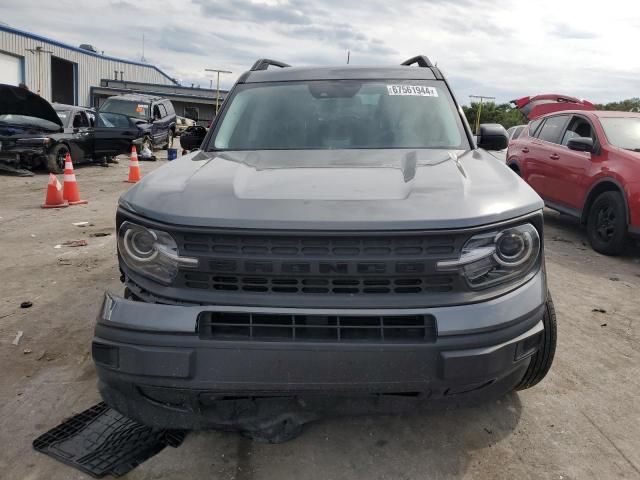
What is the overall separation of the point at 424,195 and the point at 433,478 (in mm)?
1212

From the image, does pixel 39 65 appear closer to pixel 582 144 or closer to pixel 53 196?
pixel 53 196

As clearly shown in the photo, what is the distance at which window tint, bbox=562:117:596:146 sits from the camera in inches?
278

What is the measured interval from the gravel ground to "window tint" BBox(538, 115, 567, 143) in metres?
3.72

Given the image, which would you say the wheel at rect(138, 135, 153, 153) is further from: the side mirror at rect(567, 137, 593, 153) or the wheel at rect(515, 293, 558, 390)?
the wheel at rect(515, 293, 558, 390)

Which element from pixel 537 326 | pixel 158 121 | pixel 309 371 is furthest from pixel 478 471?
pixel 158 121

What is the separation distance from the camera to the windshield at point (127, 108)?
1827cm

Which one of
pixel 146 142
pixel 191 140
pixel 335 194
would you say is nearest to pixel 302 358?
pixel 335 194

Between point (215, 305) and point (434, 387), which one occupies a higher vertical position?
point (215, 305)

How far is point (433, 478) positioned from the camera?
234cm

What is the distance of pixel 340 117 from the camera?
11.5 feet

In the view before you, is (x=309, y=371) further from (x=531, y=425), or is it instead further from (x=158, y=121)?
(x=158, y=121)

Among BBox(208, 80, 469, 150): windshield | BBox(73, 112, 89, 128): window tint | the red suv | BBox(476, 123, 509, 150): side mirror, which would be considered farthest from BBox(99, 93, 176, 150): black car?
BBox(476, 123, 509, 150): side mirror

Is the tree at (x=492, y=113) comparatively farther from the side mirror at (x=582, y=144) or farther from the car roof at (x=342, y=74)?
the car roof at (x=342, y=74)

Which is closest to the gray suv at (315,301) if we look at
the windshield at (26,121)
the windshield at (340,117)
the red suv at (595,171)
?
the windshield at (340,117)
